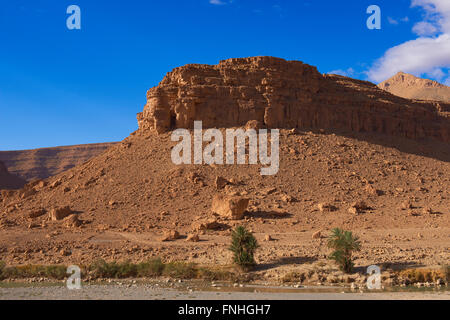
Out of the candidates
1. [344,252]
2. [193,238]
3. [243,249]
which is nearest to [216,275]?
[243,249]

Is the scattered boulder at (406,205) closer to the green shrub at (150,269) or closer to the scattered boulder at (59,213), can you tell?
the green shrub at (150,269)

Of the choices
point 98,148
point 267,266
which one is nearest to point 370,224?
point 267,266

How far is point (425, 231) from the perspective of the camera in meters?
26.9

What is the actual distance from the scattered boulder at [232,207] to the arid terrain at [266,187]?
422mm

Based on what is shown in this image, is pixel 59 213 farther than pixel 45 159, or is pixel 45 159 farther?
pixel 45 159

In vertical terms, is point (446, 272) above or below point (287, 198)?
below

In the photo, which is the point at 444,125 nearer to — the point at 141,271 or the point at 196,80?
the point at 196,80

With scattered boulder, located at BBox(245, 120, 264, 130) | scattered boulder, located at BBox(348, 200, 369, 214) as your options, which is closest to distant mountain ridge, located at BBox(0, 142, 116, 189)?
scattered boulder, located at BBox(245, 120, 264, 130)

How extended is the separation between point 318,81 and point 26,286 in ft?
115

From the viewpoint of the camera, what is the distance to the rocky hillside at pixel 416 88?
108875 mm

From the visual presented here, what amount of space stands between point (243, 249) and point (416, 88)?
111358 millimetres

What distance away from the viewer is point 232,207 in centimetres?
2897

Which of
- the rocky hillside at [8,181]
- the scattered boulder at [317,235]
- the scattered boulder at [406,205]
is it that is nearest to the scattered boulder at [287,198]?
the scattered boulder at [317,235]

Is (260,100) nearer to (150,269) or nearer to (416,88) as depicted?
(150,269)
